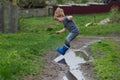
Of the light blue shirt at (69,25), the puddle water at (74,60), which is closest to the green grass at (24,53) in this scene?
the puddle water at (74,60)

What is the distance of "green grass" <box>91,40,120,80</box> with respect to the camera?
8.70 m

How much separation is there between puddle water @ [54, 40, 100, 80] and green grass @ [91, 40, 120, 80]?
0.30 meters

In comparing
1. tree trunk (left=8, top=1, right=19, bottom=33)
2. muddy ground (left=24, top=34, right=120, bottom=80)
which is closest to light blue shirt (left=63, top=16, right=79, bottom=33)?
muddy ground (left=24, top=34, right=120, bottom=80)

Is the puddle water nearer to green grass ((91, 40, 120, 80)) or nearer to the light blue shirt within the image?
green grass ((91, 40, 120, 80))

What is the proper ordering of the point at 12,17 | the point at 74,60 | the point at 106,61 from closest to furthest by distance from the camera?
the point at 106,61 → the point at 74,60 → the point at 12,17

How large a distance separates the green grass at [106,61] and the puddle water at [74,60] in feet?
1.00

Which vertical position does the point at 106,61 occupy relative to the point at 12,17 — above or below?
above

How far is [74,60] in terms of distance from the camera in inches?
433

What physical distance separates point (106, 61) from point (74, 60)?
3.59 ft

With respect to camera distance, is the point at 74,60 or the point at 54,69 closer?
the point at 54,69

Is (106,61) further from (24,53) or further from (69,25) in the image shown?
(69,25)

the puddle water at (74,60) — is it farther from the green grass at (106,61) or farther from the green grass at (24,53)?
the green grass at (24,53)

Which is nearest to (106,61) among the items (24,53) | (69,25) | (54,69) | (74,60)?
(74,60)

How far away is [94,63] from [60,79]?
1.49 metres
